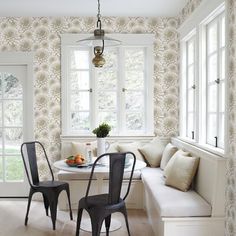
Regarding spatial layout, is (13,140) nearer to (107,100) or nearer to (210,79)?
(107,100)

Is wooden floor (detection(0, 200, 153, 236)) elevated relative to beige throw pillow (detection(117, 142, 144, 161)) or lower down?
lower down

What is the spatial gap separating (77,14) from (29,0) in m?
0.84

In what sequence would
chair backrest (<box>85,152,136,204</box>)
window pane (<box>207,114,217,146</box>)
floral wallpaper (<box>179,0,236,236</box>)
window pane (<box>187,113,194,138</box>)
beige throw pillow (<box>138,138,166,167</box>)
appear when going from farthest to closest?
beige throw pillow (<box>138,138,166,167</box>) → window pane (<box>187,113,194,138</box>) → window pane (<box>207,114,217,146</box>) → chair backrest (<box>85,152,136,204</box>) → floral wallpaper (<box>179,0,236,236</box>)

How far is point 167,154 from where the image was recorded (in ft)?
15.3

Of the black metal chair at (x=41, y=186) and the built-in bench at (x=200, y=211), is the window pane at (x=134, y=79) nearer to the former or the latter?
the black metal chair at (x=41, y=186)

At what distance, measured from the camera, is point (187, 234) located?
3164 mm

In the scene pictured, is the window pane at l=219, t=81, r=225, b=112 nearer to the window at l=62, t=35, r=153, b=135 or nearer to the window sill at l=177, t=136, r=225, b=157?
the window sill at l=177, t=136, r=225, b=157

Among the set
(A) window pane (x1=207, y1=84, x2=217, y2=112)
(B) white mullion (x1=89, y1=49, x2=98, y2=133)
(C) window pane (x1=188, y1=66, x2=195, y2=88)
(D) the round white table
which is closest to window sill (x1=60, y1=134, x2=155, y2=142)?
(B) white mullion (x1=89, y1=49, x2=98, y2=133)

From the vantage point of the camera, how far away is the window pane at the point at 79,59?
525cm

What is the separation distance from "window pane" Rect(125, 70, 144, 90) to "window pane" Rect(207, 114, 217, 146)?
1599 millimetres

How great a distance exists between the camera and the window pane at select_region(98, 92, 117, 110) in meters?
5.27

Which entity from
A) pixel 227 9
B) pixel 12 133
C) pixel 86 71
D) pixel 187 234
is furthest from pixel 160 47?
pixel 187 234

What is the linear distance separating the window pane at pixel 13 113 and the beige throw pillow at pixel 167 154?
212cm

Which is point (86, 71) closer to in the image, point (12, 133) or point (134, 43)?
point (134, 43)
